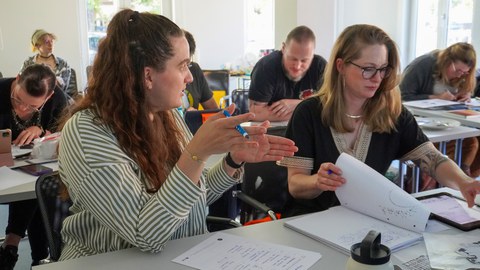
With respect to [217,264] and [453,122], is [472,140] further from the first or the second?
[217,264]

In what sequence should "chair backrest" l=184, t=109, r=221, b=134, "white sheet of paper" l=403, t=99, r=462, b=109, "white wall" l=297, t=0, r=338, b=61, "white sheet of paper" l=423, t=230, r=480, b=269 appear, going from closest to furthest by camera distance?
"white sheet of paper" l=423, t=230, r=480, b=269, "chair backrest" l=184, t=109, r=221, b=134, "white sheet of paper" l=403, t=99, r=462, b=109, "white wall" l=297, t=0, r=338, b=61

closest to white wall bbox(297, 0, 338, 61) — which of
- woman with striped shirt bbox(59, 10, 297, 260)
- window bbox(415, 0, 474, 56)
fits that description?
window bbox(415, 0, 474, 56)

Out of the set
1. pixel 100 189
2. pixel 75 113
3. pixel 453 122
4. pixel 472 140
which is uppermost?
pixel 75 113

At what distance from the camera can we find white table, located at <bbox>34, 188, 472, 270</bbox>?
120 centimetres

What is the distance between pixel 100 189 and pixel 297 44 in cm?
Answer: 241

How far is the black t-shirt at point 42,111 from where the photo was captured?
2.78 m

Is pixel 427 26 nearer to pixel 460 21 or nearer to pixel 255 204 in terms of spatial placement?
pixel 460 21

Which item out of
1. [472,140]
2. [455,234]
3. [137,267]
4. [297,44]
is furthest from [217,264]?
[472,140]

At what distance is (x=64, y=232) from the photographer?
142 centimetres

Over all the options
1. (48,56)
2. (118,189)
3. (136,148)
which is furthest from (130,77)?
(48,56)

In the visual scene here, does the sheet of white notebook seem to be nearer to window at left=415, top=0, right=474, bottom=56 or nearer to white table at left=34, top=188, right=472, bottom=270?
white table at left=34, top=188, right=472, bottom=270

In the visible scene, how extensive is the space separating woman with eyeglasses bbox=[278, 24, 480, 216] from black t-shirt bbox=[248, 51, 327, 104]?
1529mm

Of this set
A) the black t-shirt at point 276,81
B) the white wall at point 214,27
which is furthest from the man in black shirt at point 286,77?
the white wall at point 214,27

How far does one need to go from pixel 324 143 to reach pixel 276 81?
1.68 meters
